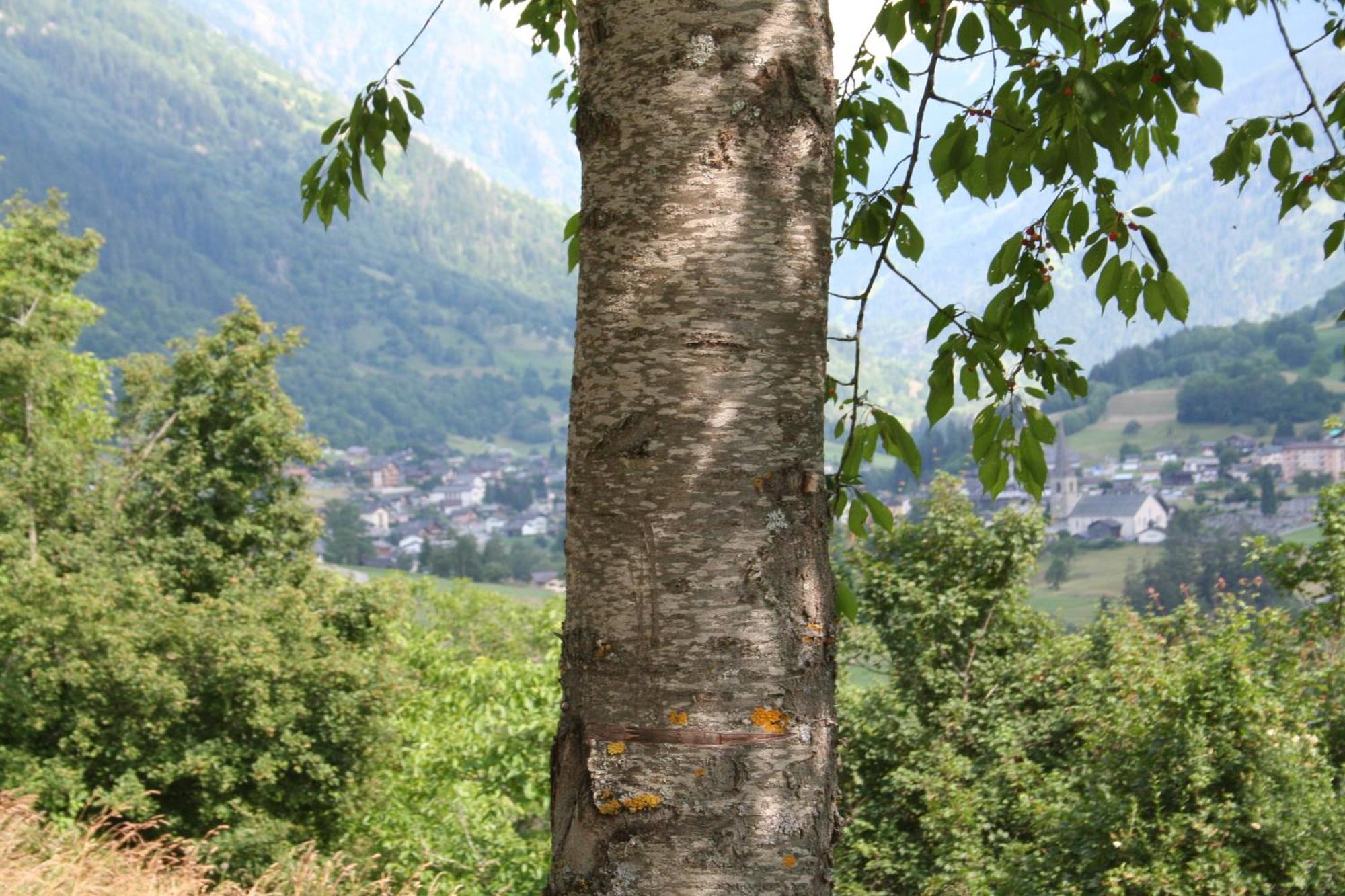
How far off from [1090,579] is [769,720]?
82.6 metres

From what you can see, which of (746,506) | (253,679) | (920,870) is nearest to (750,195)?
(746,506)

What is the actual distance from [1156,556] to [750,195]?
8060 centimetres

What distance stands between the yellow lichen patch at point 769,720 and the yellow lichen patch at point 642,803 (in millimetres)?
132

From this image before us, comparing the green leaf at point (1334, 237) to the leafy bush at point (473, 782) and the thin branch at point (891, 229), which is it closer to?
the thin branch at point (891, 229)

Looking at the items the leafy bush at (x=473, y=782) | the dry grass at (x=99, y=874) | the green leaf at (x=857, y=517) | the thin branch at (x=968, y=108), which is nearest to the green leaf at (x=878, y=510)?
the green leaf at (x=857, y=517)

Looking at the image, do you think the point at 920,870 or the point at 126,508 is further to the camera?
the point at 126,508

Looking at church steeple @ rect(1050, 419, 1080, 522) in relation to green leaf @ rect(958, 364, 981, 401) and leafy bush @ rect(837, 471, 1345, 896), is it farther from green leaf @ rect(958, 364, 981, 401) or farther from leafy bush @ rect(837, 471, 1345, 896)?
green leaf @ rect(958, 364, 981, 401)

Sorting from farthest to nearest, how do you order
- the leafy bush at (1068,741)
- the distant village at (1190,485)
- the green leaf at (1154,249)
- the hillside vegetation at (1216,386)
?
the hillside vegetation at (1216,386)
the distant village at (1190,485)
the leafy bush at (1068,741)
the green leaf at (1154,249)

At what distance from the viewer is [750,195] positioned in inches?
53.7

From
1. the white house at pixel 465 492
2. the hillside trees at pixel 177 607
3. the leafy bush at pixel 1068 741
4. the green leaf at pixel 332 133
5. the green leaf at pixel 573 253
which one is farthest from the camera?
the white house at pixel 465 492

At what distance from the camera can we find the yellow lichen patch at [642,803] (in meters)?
1.28

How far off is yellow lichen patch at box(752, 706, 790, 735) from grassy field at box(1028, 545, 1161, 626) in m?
70.7

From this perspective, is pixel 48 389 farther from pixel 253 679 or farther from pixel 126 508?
pixel 253 679

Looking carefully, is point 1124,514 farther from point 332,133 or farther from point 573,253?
point 332,133
